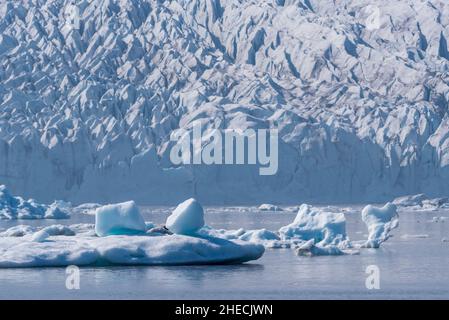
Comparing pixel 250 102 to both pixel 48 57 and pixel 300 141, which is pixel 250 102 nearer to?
pixel 300 141

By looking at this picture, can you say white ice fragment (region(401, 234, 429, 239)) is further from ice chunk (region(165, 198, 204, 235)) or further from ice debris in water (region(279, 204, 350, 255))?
ice chunk (region(165, 198, 204, 235))

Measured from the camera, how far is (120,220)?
20.8 m

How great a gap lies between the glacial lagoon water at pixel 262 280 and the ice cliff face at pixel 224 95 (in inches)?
→ 1184

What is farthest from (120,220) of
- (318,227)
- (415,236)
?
(415,236)

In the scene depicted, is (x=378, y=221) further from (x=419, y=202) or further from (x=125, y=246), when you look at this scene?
(x=419, y=202)

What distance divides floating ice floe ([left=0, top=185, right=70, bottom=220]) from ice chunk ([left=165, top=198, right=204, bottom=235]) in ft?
69.7

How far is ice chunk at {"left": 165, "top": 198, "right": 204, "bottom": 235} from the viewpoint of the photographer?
802 inches

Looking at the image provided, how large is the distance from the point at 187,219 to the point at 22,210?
2255cm

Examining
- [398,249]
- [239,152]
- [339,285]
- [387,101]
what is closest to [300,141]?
[239,152]

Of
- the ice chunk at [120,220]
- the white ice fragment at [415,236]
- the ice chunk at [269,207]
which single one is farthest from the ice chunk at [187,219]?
the ice chunk at [269,207]

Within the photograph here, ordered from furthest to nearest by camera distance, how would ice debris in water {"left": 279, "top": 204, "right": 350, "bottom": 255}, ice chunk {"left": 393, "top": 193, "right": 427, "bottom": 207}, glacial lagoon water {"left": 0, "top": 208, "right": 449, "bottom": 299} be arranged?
1. ice chunk {"left": 393, "top": 193, "right": 427, "bottom": 207}
2. ice debris in water {"left": 279, "top": 204, "right": 350, "bottom": 255}
3. glacial lagoon water {"left": 0, "top": 208, "right": 449, "bottom": 299}

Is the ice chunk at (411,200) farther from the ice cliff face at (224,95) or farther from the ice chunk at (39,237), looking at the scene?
the ice chunk at (39,237)

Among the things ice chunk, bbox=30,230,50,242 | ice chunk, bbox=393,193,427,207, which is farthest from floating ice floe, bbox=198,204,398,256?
ice chunk, bbox=393,193,427,207

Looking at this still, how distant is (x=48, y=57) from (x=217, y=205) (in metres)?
14.9
